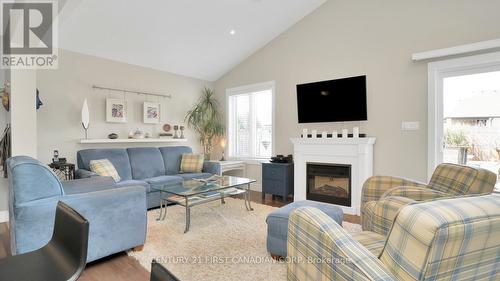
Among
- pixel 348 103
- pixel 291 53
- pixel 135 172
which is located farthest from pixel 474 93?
pixel 135 172

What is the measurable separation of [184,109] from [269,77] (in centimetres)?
188

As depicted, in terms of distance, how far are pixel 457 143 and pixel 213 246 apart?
10.5 feet

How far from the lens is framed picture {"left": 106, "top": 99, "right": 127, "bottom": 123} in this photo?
14.3ft

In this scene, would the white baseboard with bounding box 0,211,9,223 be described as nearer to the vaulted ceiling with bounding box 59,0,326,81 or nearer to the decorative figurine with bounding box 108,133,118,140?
the decorative figurine with bounding box 108,133,118,140

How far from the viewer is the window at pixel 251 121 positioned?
203 inches

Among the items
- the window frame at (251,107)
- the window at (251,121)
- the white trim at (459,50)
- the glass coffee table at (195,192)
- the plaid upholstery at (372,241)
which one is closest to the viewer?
the plaid upholstery at (372,241)

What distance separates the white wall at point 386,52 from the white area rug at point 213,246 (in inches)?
55.6

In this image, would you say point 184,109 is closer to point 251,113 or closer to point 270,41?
point 251,113

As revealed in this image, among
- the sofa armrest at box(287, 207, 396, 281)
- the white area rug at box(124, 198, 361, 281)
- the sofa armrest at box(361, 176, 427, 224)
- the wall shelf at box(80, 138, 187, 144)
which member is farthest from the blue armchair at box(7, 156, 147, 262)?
the sofa armrest at box(361, 176, 427, 224)

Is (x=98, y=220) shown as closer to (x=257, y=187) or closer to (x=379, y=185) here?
(x=379, y=185)

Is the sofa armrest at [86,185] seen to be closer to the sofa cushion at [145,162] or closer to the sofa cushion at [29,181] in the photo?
the sofa cushion at [29,181]

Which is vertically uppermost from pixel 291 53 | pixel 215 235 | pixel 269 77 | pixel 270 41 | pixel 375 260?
pixel 270 41

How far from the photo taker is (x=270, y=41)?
197 inches

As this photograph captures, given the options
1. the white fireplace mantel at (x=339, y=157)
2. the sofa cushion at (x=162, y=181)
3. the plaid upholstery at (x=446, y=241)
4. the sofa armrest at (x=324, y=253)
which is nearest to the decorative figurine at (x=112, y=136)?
the sofa cushion at (x=162, y=181)
